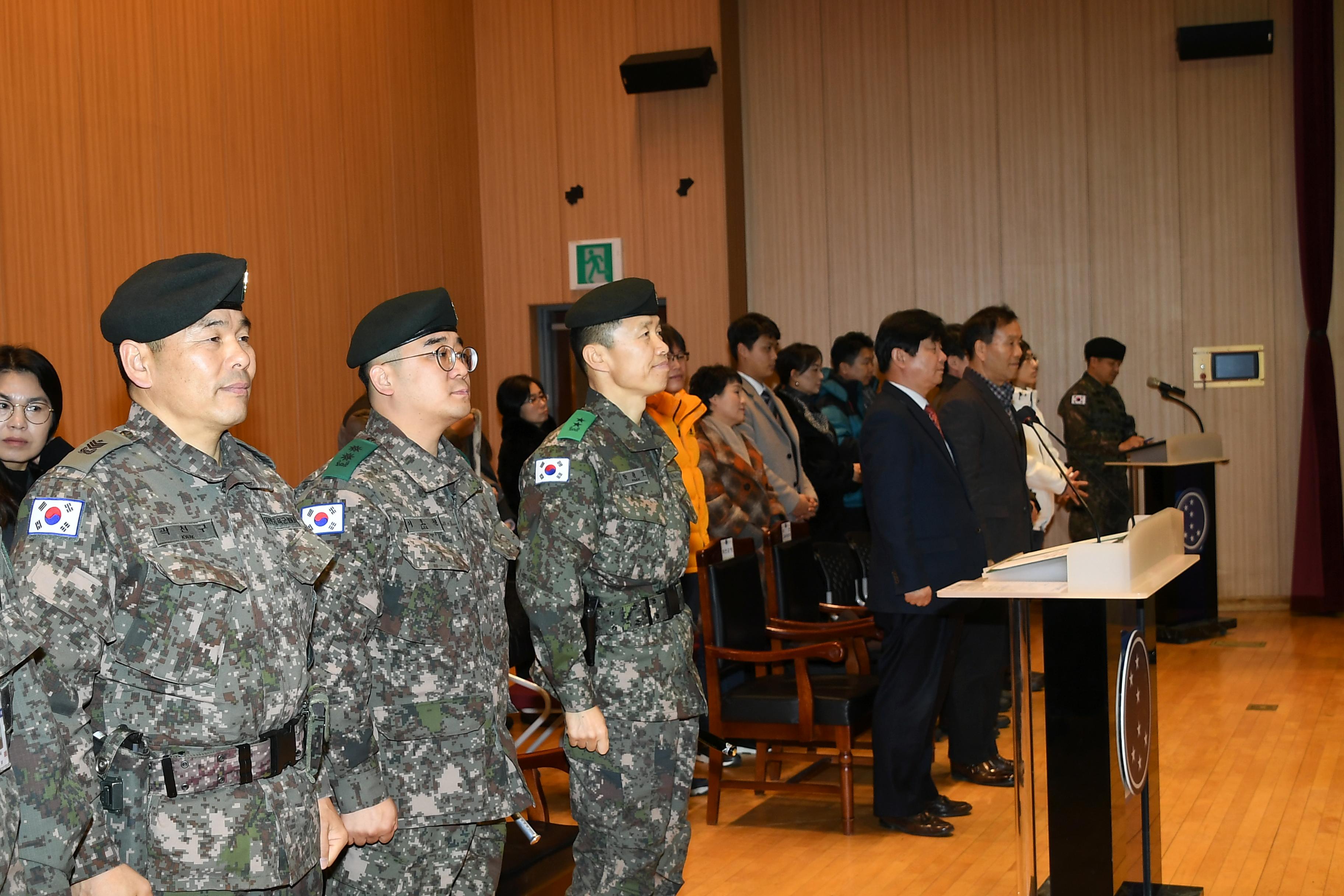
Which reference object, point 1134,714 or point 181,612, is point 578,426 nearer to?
point 181,612

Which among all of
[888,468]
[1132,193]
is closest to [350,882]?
[888,468]

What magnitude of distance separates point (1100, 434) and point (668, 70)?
347cm

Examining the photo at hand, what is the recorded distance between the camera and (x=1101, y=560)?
2809 mm

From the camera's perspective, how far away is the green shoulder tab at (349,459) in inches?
83.6

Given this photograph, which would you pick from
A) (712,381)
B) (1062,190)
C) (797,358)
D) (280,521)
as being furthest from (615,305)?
(1062,190)

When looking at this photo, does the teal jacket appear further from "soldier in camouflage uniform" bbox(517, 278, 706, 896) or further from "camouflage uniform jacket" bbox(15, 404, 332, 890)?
"camouflage uniform jacket" bbox(15, 404, 332, 890)

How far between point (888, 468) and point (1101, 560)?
1144mm

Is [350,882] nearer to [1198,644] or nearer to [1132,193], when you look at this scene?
[1198,644]

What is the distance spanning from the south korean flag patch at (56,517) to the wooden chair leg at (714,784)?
2.83 m

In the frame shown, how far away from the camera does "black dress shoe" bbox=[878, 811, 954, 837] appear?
3.87 m

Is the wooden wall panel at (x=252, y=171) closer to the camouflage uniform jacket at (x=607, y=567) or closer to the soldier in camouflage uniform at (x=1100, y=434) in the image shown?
the camouflage uniform jacket at (x=607, y=567)

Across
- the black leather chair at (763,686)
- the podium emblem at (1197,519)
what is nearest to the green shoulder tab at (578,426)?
the black leather chair at (763,686)

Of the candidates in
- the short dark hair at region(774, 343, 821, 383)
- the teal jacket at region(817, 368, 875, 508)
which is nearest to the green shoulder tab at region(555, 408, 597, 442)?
the short dark hair at region(774, 343, 821, 383)

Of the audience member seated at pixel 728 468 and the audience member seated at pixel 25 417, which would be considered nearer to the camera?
the audience member seated at pixel 25 417
